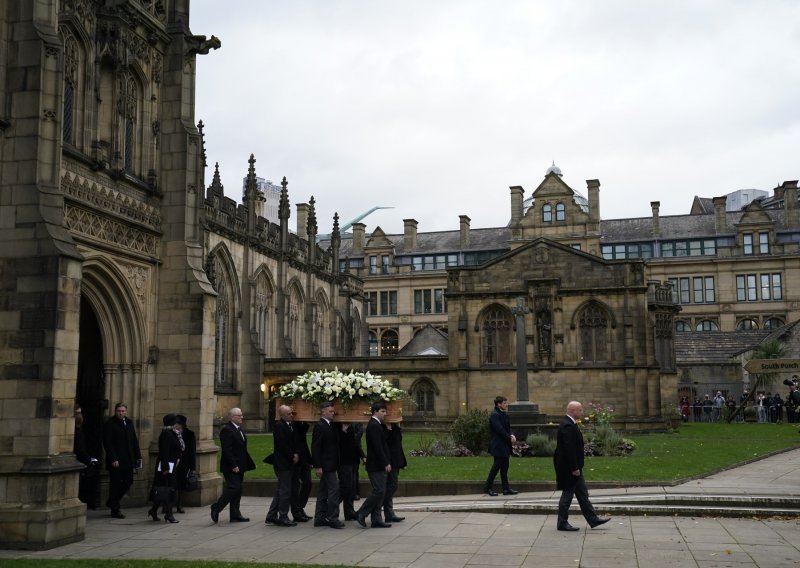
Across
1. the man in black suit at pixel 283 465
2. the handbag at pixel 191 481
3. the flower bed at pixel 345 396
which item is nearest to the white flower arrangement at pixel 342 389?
the flower bed at pixel 345 396

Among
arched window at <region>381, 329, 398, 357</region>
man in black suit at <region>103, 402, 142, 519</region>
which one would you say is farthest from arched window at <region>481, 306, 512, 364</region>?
arched window at <region>381, 329, 398, 357</region>

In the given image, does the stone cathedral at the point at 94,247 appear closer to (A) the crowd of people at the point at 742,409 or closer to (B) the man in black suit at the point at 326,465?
(B) the man in black suit at the point at 326,465

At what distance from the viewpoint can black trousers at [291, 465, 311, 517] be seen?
565 inches

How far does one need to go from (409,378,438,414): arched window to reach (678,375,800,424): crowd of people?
13379 millimetres

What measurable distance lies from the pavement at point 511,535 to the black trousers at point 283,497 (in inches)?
10.8

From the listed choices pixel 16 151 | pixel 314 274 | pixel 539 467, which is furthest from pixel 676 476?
pixel 314 274

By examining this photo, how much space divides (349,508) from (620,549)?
481 centimetres

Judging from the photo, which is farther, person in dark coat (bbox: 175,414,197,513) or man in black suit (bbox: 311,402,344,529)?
person in dark coat (bbox: 175,414,197,513)

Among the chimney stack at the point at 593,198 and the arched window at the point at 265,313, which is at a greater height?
the chimney stack at the point at 593,198

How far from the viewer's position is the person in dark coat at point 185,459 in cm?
1502

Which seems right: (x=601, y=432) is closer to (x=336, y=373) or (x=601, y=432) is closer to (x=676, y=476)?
(x=676, y=476)

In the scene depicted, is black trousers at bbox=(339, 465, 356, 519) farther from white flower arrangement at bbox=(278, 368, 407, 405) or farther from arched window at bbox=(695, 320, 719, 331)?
arched window at bbox=(695, 320, 719, 331)

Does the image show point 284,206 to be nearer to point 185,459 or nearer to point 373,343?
point 373,343

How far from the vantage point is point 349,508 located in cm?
1434
